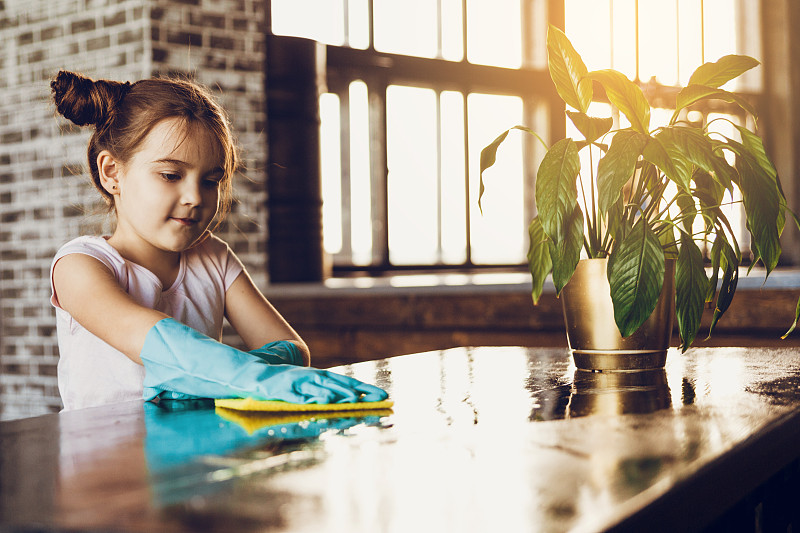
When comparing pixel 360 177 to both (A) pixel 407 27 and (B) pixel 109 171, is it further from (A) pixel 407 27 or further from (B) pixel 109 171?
(B) pixel 109 171

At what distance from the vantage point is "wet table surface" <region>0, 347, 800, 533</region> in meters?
0.57

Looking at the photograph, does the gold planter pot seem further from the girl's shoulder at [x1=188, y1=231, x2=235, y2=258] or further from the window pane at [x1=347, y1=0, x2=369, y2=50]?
the window pane at [x1=347, y1=0, x2=369, y2=50]

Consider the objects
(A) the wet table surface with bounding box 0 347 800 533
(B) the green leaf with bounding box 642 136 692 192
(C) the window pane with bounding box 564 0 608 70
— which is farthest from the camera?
(C) the window pane with bounding box 564 0 608 70

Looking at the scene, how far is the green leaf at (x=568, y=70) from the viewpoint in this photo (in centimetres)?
131

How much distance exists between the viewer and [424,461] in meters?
0.72

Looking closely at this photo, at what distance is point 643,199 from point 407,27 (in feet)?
12.2

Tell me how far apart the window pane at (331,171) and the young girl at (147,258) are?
2.87 m

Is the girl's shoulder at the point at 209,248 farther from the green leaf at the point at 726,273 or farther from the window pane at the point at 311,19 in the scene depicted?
the window pane at the point at 311,19

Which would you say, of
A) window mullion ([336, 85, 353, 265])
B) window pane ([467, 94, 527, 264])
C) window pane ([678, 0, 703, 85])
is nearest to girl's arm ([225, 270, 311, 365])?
window mullion ([336, 85, 353, 265])

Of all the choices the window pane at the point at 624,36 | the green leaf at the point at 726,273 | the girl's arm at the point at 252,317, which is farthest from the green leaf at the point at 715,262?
the window pane at the point at 624,36

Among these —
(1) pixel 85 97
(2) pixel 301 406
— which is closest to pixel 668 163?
(2) pixel 301 406

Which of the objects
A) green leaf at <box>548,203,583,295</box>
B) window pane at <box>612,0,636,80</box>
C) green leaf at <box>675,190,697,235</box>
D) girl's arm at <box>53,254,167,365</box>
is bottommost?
girl's arm at <box>53,254,167,365</box>

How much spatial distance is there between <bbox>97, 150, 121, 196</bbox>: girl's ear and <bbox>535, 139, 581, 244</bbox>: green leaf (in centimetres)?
73

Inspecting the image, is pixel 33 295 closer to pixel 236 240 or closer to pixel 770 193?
pixel 236 240
